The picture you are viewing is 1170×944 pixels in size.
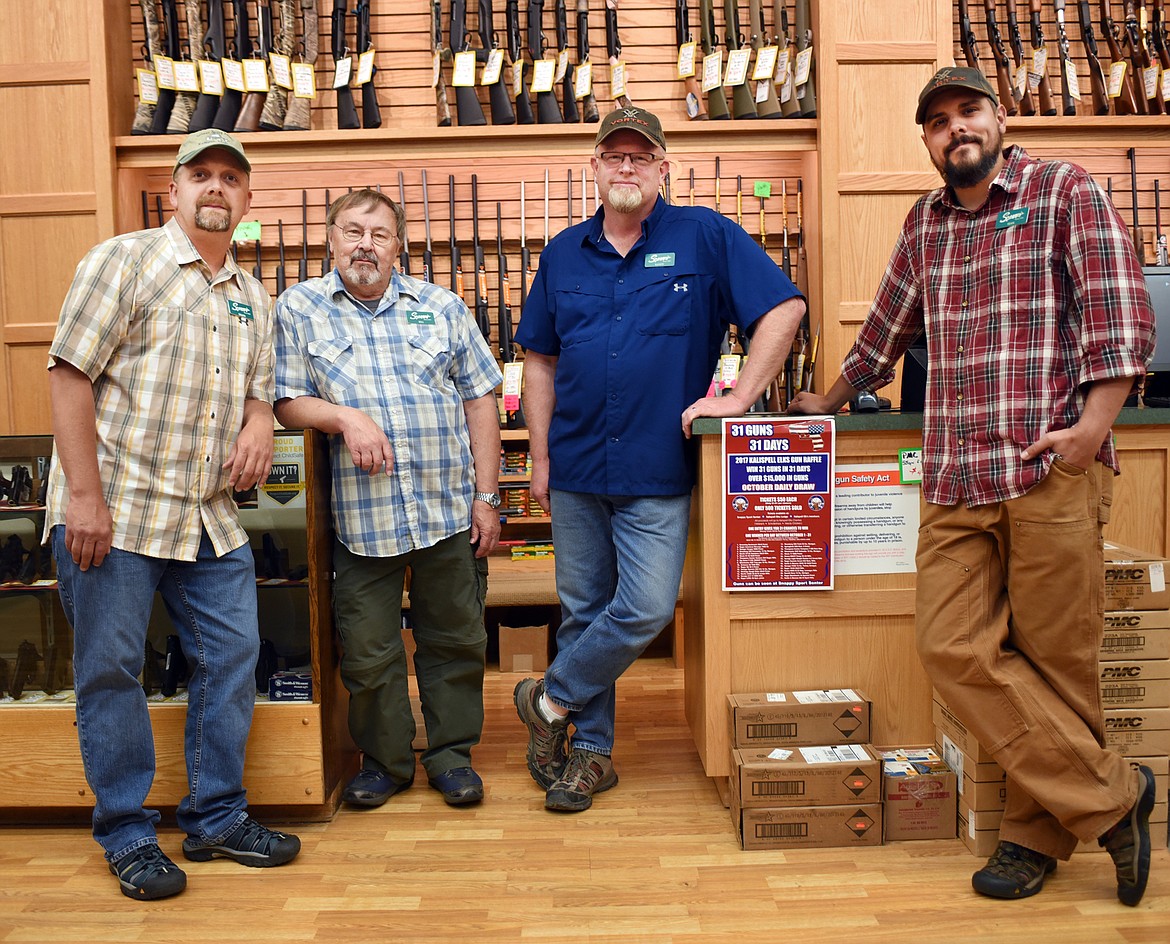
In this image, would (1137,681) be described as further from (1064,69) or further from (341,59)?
(341,59)

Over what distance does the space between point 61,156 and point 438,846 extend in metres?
3.47

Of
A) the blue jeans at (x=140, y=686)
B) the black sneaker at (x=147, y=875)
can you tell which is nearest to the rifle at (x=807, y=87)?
the blue jeans at (x=140, y=686)

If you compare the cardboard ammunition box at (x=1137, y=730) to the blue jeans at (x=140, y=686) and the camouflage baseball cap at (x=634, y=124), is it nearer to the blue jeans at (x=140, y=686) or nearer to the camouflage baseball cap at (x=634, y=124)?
the camouflage baseball cap at (x=634, y=124)

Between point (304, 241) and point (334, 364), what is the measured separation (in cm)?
205

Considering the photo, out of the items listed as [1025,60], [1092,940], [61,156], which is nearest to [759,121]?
[1025,60]

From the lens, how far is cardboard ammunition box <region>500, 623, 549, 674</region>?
13.6ft

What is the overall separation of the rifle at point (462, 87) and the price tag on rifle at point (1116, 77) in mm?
2874

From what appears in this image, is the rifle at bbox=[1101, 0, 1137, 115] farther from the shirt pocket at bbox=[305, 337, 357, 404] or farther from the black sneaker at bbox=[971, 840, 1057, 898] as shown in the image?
the shirt pocket at bbox=[305, 337, 357, 404]

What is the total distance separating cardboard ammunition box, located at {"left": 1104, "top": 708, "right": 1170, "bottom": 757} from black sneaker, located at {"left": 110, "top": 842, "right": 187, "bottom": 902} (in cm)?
222

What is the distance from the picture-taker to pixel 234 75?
4242mm

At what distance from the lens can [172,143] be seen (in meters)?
4.22

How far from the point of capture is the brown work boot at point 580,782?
260 cm

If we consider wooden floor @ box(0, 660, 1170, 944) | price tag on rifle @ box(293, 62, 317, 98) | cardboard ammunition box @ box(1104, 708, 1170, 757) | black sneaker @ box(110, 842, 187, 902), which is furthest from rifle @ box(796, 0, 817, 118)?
black sneaker @ box(110, 842, 187, 902)

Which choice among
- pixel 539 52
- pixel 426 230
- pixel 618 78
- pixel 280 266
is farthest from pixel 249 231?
pixel 618 78
